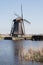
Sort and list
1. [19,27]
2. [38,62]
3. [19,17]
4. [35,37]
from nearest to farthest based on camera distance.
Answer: [38,62]
[19,27]
[19,17]
[35,37]

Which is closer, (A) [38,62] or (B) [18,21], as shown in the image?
(A) [38,62]

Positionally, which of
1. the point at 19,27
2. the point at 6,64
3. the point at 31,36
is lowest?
the point at 31,36

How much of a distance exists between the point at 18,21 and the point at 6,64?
56.1 meters

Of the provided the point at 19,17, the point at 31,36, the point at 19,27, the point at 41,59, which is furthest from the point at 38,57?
the point at 31,36

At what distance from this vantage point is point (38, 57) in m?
18.1

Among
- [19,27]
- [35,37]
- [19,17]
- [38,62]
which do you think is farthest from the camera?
[35,37]

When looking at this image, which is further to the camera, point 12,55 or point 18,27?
point 18,27

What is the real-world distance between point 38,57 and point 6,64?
2.73 metres

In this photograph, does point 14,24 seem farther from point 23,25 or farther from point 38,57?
point 38,57

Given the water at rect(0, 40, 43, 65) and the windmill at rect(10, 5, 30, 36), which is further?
the windmill at rect(10, 5, 30, 36)

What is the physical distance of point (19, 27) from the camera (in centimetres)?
7269

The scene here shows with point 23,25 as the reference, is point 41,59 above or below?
above

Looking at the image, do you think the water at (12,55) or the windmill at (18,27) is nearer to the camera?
the water at (12,55)

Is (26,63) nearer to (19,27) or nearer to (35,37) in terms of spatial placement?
(19,27)
